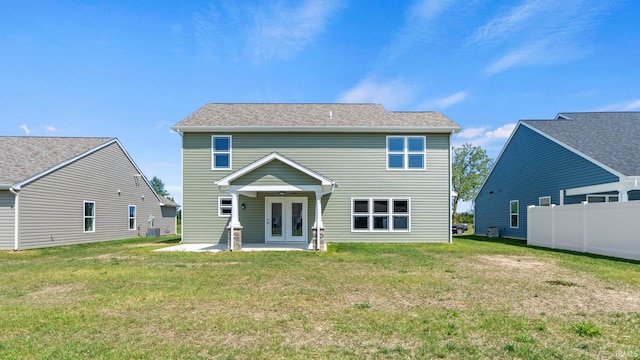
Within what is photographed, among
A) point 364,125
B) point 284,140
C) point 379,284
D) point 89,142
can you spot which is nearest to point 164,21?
point 284,140

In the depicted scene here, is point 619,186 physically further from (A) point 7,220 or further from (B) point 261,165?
(A) point 7,220

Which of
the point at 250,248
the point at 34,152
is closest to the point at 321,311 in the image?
the point at 250,248

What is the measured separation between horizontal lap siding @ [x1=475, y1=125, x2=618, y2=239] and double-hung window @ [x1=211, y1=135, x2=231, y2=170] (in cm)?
1575

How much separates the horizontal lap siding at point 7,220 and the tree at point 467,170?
48.8 metres

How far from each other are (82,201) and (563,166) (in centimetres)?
2412

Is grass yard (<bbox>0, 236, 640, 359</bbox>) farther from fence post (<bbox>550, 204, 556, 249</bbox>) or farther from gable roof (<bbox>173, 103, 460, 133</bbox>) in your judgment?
gable roof (<bbox>173, 103, 460, 133</bbox>)

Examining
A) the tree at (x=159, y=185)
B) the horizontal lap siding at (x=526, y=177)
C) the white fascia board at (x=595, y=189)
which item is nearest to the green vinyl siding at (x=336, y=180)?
the white fascia board at (x=595, y=189)

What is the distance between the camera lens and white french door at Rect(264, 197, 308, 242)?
16.2 metres

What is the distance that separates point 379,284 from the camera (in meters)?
7.31

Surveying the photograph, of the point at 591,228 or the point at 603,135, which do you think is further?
the point at 603,135

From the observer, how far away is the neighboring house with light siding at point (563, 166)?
14359 mm

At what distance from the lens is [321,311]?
17.8 feet

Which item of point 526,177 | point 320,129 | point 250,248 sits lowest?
point 250,248

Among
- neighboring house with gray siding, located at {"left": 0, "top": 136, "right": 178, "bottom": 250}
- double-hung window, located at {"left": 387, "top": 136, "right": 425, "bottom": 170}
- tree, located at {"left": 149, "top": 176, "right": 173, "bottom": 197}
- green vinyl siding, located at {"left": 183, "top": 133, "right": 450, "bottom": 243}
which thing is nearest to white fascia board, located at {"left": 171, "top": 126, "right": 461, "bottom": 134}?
green vinyl siding, located at {"left": 183, "top": 133, "right": 450, "bottom": 243}
